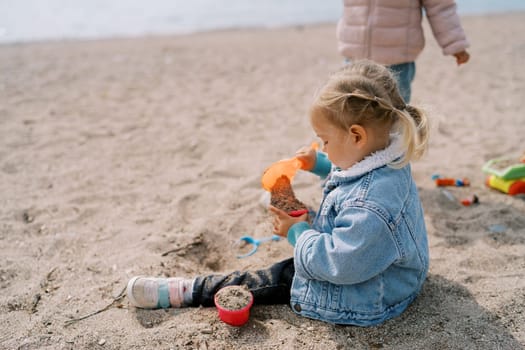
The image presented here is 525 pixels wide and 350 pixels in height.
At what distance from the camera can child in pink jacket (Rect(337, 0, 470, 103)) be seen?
131 inches

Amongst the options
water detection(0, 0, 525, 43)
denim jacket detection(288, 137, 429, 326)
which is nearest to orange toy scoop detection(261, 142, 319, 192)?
denim jacket detection(288, 137, 429, 326)

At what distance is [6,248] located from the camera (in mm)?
2779

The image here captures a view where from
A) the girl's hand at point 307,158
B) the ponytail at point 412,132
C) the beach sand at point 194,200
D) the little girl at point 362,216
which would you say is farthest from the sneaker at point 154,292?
the ponytail at point 412,132

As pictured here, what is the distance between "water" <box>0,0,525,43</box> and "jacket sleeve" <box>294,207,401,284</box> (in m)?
10.1

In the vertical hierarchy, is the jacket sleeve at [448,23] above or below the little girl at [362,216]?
above

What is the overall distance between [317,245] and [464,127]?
3.31 meters

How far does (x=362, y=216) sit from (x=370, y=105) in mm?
432

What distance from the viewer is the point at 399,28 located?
132 inches

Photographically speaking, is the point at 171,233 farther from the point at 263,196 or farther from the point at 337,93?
the point at 337,93

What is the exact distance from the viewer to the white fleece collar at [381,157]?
1.97 meters

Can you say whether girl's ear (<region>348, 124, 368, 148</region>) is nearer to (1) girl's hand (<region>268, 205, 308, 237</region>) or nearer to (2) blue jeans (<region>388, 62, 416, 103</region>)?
(1) girl's hand (<region>268, 205, 308, 237</region>)

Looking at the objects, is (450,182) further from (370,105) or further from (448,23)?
(370,105)

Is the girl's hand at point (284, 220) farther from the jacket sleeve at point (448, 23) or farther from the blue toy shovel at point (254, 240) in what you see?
the jacket sleeve at point (448, 23)

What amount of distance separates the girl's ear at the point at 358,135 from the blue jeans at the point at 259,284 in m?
0.70
